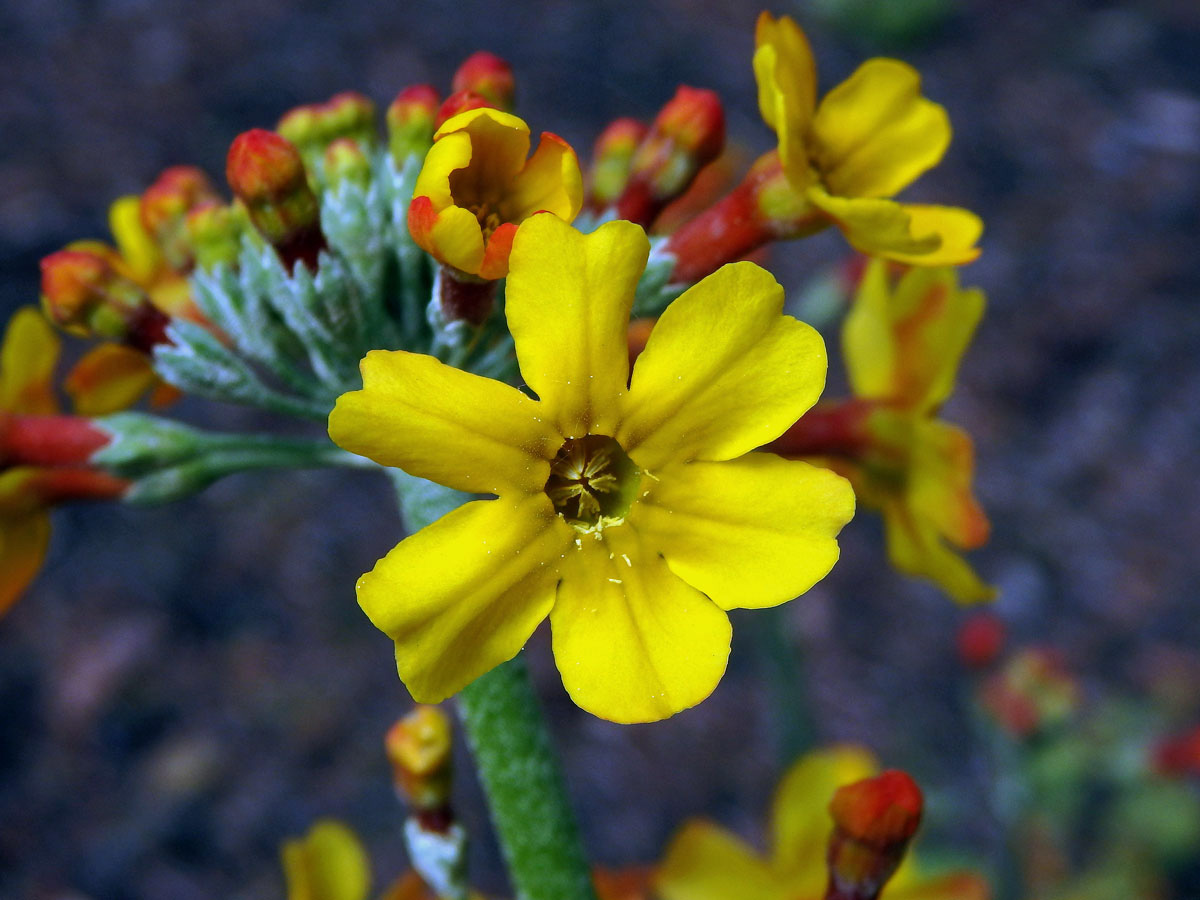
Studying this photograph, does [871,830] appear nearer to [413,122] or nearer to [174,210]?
[413,122]

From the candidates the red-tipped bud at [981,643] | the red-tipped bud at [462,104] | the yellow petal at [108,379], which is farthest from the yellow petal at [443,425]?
the red-tipped bud at [981,643]

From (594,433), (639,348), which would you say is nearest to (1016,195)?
(639,348)

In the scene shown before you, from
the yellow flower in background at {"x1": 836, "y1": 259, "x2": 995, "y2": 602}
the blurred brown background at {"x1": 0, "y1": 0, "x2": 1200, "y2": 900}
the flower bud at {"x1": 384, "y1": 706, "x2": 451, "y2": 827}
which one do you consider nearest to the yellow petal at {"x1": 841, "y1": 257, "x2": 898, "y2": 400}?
the yellow flower in background at {"x1": 836, "y1": 259, "x2": 995, "y2": 602}

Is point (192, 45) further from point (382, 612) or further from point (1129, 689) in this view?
point (382, 612)

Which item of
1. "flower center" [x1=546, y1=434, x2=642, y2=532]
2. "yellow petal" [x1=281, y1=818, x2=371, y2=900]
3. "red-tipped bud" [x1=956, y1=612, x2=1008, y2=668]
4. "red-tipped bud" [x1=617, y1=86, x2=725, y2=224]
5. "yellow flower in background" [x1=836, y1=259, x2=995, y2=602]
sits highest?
"red-tipped bud" [x1=617, y1=86, x2=725, y2=224]

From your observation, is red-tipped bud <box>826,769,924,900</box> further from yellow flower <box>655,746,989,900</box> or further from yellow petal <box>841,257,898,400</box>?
yellow petal <box>841,257,898,400</box>

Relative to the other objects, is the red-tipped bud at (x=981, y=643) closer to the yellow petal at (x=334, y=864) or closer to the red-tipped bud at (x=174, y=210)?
the yellow petal at (x=334, y=864)

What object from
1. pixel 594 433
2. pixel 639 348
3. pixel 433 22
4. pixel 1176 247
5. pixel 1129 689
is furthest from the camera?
pixel 433 22
